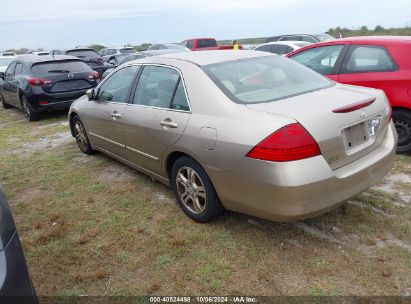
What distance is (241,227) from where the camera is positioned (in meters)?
3.46

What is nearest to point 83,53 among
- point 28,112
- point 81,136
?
point 28,112

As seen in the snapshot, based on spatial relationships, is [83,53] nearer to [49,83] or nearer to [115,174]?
[49,83]

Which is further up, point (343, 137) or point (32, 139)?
point (343, 137)

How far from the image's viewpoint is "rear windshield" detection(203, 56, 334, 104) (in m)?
3.23

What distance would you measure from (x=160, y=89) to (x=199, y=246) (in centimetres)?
164

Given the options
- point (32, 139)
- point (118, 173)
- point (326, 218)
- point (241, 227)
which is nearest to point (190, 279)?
point (241, 227)

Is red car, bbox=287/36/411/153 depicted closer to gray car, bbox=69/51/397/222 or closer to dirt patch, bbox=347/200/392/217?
gray car, bbox=69/51/397/222

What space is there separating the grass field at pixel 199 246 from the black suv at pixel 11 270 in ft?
3.15

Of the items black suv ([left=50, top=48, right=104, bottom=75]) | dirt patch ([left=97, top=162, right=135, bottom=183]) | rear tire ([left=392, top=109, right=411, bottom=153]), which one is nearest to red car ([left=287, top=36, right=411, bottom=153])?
rear tire ([left=392, top=109, right=411, bottom=153])

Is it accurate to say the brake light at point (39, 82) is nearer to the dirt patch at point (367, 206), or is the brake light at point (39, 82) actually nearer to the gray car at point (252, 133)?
the gray car at point (252, 133)

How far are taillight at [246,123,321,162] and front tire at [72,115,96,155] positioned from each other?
3750 mm

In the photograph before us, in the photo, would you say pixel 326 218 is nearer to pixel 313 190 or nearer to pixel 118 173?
Result: pixel 313 190

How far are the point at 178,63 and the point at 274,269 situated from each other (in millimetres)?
2132

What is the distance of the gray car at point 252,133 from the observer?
270 cm
